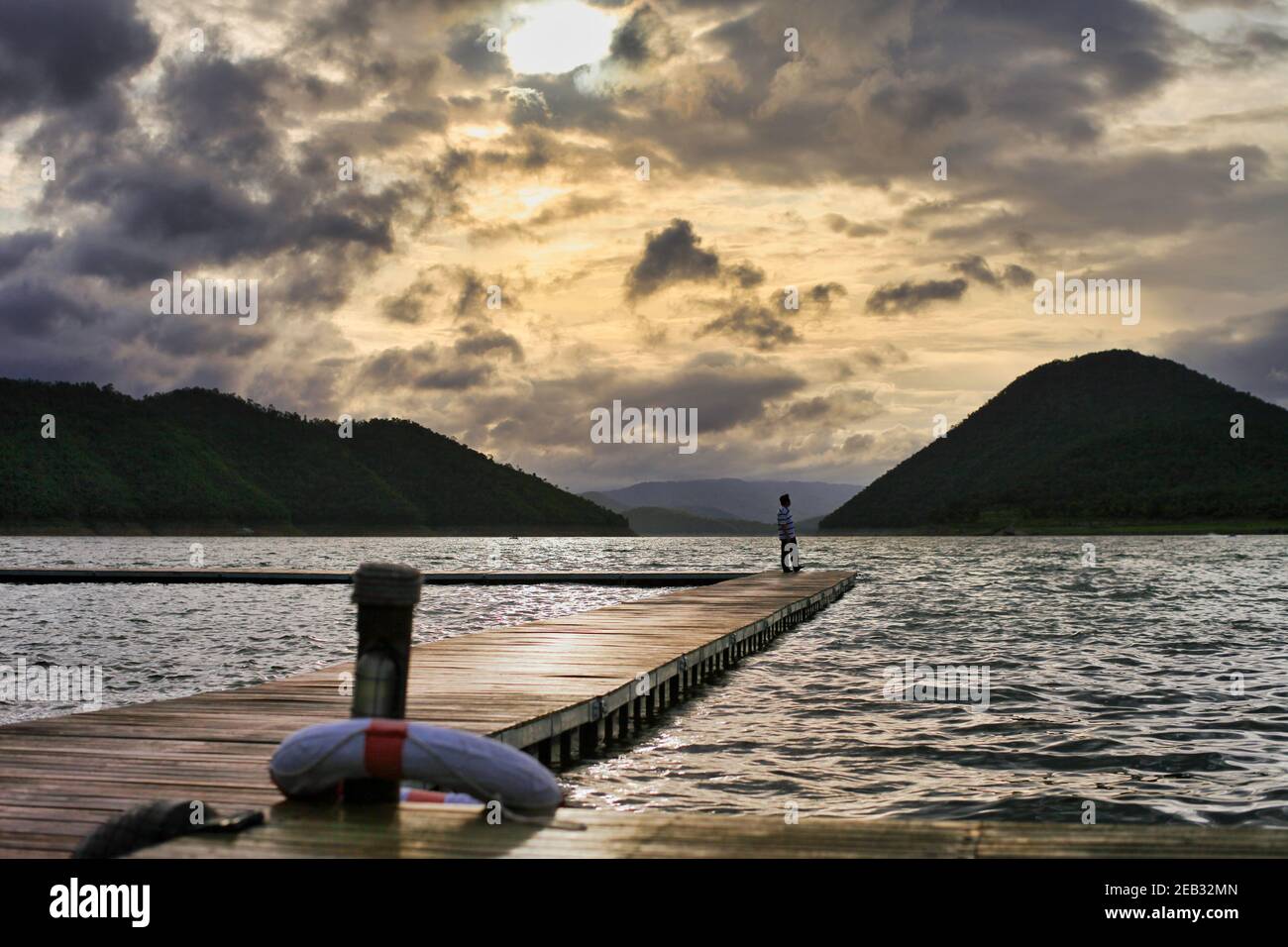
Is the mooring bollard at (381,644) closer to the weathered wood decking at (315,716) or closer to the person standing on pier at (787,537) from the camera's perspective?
the weathered wood decking at (315,716)

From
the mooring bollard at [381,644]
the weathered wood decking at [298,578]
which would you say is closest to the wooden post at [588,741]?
the mooring bollard at [381,644]

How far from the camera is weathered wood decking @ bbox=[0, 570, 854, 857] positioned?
5977 millimetres

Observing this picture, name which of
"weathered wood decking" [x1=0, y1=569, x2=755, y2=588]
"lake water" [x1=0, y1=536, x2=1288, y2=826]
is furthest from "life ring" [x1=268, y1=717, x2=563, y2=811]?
"weathered wood decking" [x1=0, y1=569, x2=755, y2=588]

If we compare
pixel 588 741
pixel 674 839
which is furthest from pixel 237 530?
pixel 674 839

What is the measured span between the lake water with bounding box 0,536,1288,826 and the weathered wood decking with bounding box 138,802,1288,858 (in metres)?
4.06

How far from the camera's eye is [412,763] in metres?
5.05

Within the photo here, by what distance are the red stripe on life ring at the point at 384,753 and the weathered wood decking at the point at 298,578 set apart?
109 feet

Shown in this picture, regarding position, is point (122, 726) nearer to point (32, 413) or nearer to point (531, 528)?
point (32, 413)

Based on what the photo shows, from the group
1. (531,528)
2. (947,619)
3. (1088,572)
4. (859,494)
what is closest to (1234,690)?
(947,619)

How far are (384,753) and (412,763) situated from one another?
131mm

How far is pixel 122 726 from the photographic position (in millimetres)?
8258

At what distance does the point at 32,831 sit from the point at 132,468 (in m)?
156

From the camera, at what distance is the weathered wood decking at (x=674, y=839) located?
4398 mm

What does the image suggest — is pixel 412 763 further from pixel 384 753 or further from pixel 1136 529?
pixel 1136 529
